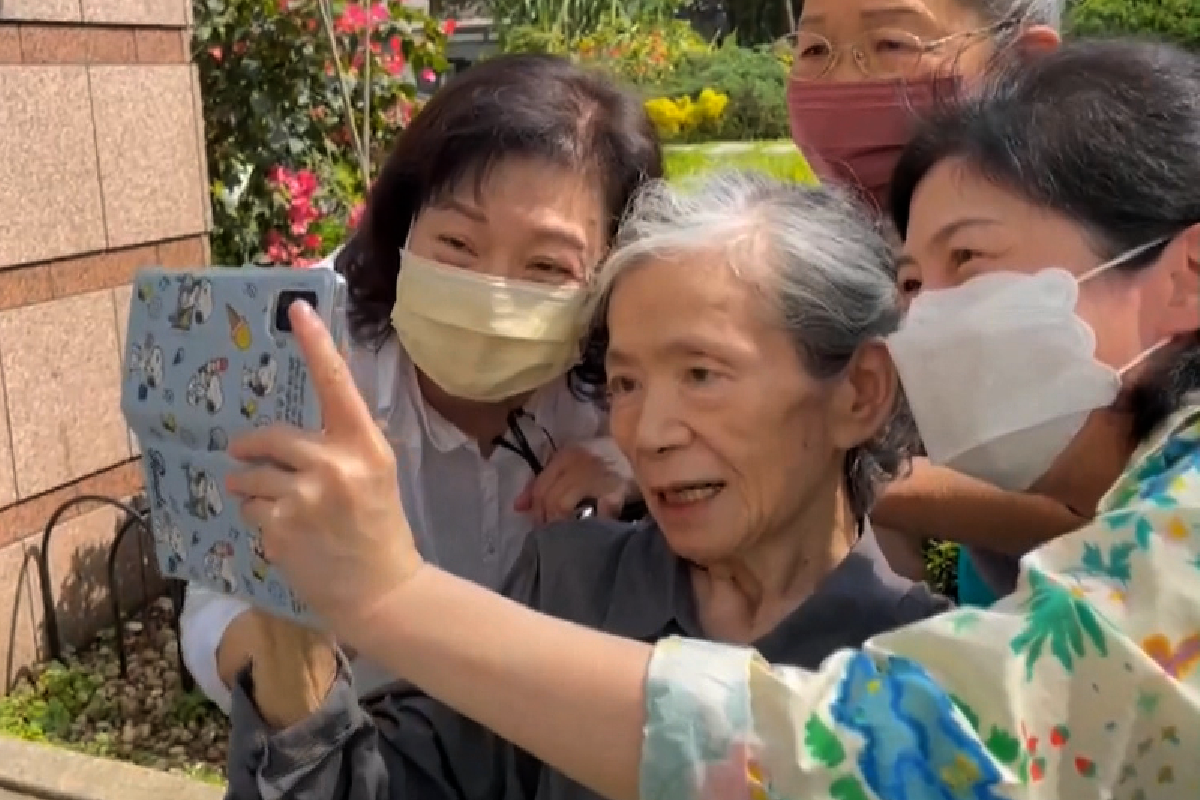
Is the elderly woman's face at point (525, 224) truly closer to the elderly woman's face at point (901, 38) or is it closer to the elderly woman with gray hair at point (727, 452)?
the elderly woman with gray hair at point (727, 452)

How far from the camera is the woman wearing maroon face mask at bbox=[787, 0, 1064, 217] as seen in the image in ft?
7.92

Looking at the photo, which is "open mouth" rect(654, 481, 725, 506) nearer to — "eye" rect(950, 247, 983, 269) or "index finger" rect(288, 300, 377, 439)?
"eye" rect(950, 247, 983, 269)

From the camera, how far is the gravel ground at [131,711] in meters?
3.77

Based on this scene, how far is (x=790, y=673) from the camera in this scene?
47.6 inches

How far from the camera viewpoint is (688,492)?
185 cm

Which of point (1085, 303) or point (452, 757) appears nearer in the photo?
point (1085, 303)

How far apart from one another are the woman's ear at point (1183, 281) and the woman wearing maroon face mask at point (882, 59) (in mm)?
873

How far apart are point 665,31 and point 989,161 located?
17543 mm

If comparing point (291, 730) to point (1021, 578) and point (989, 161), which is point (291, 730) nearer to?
point (1021, 578)

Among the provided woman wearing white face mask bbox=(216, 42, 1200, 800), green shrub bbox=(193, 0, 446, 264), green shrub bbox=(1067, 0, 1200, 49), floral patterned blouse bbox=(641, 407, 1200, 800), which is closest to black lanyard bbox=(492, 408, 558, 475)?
woman wearing white face mask bbox=(216, 42, 1200, 800)

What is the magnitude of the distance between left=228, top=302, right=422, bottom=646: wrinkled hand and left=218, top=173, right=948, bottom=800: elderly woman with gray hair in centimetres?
48

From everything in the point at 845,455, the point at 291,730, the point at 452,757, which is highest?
the point at 845,455

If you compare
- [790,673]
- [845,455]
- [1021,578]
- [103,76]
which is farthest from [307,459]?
[103,76]

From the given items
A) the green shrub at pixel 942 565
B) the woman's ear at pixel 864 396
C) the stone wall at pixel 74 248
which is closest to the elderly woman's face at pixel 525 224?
the woman's ear at pixel 864 396
